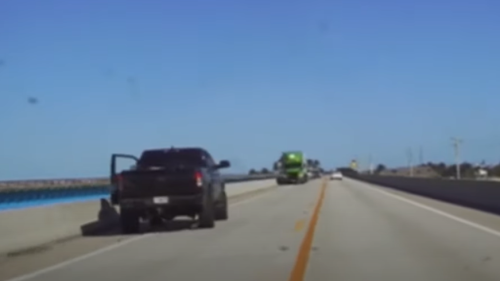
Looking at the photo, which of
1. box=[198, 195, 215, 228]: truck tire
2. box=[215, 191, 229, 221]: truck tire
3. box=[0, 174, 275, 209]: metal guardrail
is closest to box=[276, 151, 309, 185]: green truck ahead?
box=[0, 174, 275, 209]: metal guardrail

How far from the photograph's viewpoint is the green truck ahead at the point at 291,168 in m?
97.2

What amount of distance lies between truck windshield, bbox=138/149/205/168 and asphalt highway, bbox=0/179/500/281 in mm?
1871

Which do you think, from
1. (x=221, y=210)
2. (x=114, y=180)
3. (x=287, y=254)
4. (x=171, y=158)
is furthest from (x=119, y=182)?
(x=287, y=254)

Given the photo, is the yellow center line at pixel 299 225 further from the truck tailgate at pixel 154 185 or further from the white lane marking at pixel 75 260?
the white lane marking at pixel 75 260

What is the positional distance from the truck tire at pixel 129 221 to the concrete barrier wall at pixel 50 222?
42.7 inches

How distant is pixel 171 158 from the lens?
25203 mm

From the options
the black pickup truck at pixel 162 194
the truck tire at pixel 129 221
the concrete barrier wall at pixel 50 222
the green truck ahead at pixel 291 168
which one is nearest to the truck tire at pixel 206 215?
the black pickup truck at pixel 162 194

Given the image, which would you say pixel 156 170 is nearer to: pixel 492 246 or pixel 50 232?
pixel 50 232

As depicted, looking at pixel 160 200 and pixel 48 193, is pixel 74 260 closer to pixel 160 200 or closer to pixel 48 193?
pixel 160 200

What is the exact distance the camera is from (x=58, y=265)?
15281 millimetres

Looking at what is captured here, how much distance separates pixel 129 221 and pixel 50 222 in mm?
2902

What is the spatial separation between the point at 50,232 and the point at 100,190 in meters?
40.8

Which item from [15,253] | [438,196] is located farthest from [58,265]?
[438,196]

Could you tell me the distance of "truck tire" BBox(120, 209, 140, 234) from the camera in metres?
22.6
